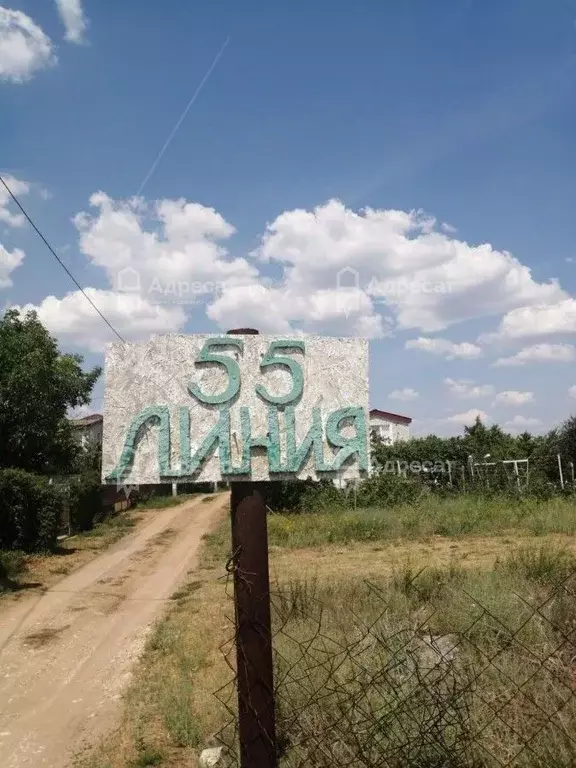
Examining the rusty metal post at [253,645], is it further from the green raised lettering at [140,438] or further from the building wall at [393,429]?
the building wall at [393,429]

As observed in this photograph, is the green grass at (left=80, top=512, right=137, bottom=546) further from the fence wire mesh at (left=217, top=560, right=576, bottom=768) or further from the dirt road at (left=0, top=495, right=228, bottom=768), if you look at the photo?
the fence wire mesh at (left=217, top=560, right=576, bottom=768)

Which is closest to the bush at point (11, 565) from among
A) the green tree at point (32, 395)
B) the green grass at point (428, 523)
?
the green grass at point (428, 523)

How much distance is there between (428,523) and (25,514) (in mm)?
8594

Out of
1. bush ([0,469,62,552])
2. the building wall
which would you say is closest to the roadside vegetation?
bush ([0,469,62,552])

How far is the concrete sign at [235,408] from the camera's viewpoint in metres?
2.19

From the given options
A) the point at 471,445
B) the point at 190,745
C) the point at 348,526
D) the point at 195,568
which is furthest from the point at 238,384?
the point at 471,445

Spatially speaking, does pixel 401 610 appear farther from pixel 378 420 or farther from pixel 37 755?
pixel 378 420

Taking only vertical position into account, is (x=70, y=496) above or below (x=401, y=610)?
above

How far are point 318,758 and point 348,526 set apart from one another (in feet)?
37.7

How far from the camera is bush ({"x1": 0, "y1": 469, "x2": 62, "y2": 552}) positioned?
12.4 meters

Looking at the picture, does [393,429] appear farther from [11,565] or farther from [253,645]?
[253,645]

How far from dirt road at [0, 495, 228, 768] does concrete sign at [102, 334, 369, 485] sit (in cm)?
281

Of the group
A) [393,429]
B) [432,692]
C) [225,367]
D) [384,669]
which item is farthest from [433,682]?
[393,429]

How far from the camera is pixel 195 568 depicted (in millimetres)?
11273
